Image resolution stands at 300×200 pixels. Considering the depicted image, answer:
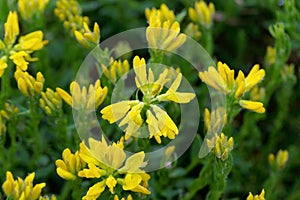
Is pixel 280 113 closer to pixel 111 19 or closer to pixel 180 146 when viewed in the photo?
pixel 180 146

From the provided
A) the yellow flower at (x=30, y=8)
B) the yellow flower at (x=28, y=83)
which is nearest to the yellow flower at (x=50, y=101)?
the yellow flower at (x=28, y=83)

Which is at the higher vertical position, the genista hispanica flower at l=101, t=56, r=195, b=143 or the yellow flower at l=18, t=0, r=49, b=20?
the yellow flower at l=18, t=0, r=49, b=20

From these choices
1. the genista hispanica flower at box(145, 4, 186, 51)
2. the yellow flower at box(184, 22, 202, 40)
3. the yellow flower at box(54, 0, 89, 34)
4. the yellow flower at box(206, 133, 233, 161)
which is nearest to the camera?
the yellow flower at box(206, 133, 233, 161)

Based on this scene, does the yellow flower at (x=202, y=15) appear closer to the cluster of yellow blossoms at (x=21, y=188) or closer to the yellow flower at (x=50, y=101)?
the yellow flower at (x=50, y=101)

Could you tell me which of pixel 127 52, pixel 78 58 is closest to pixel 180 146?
pixel 127 52

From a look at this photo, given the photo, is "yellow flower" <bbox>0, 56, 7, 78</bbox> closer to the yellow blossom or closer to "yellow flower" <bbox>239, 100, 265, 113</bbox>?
the yellow blossom

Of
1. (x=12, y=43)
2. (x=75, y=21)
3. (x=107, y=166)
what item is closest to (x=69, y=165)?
(x=107, y=166)

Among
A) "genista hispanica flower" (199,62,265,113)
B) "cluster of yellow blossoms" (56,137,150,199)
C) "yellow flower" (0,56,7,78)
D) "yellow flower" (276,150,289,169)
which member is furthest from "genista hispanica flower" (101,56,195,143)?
"yellow flower" (276,150,289,169)

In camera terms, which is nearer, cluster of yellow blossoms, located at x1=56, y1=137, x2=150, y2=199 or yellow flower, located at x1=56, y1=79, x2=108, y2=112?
cluster of yellow blossoms, located at x1=56, y1=137, x2=150, y2=199

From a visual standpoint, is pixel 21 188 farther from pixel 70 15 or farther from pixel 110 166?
pixel 70 15
